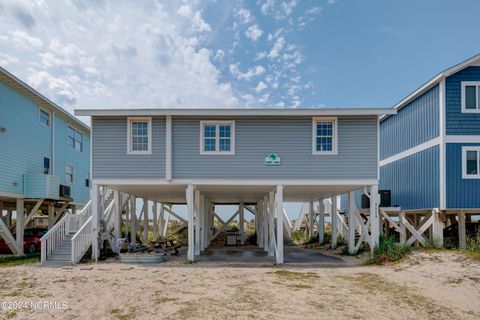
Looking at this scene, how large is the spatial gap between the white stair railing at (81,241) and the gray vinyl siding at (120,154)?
220 centimetres

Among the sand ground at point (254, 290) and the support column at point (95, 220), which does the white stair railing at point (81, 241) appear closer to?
the support column at point (95, 220)

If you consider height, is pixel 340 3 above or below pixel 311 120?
above

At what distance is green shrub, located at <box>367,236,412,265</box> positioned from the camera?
1341 centimetres

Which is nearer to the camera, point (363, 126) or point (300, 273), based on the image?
point (300, 273)

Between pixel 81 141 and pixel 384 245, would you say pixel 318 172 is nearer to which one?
pixel 384 245

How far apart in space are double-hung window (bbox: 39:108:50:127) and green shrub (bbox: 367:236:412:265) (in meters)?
18.6

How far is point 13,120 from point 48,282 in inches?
419

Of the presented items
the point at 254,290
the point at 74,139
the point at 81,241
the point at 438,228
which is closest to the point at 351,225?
the point at 438,228

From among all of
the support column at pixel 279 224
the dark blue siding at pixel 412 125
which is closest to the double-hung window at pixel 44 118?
the support column at pixel 279 224

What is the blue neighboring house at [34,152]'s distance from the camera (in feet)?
56.3

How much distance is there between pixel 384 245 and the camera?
1411cm

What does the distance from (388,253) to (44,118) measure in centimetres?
1938

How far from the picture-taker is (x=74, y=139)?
2453 centimetres

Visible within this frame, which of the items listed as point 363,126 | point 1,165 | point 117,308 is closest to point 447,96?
point 363,126
